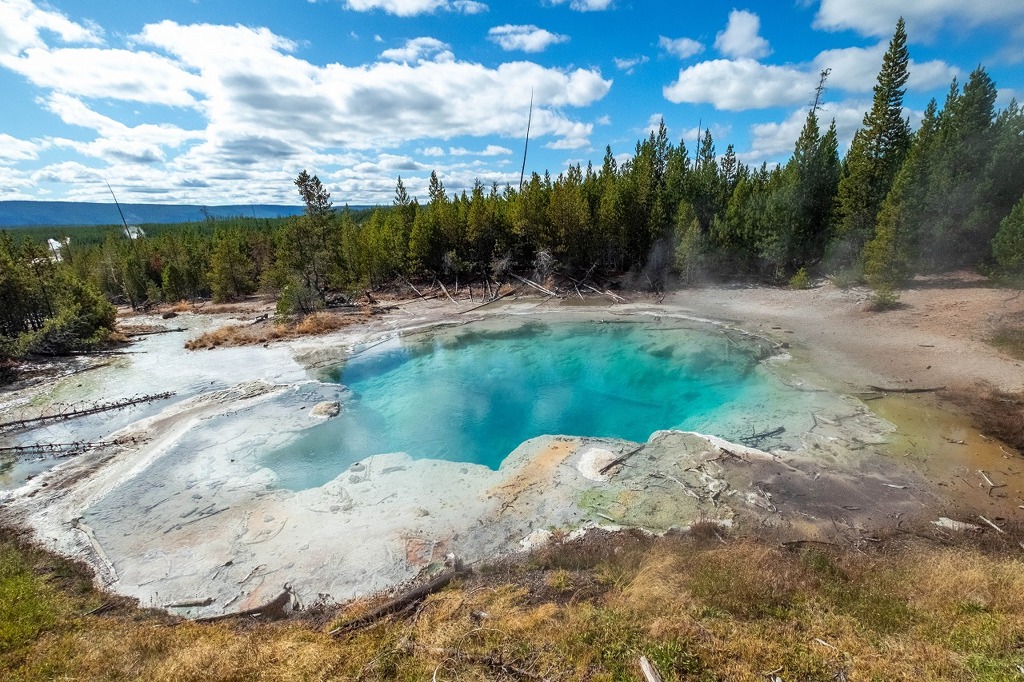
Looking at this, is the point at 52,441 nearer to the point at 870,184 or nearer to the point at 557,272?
the point at 557,272

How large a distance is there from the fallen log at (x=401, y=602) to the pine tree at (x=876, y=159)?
1535 inches

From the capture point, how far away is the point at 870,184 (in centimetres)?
3428

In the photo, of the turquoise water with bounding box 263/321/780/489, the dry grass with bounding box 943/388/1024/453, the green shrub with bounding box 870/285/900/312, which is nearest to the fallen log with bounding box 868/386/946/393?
the dry grass with bounding box 943/388/1024/453

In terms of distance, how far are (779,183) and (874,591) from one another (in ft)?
136

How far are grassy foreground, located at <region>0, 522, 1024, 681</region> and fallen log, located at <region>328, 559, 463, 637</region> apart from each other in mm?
245

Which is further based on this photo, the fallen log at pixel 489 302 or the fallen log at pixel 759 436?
the fallen log at pixel 489 302

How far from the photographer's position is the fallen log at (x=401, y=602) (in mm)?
8281

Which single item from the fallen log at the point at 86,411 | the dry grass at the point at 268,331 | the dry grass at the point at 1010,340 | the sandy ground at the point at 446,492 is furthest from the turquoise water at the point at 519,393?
the dry grass at the point at 1010,340

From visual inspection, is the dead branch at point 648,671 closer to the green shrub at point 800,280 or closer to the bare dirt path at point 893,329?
the bare dirt path at point 893,329

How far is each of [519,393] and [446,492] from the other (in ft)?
30.0

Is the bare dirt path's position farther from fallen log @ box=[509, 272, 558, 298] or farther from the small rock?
the small rock

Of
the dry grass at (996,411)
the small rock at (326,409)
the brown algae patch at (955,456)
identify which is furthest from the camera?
the small rock at (326,409)

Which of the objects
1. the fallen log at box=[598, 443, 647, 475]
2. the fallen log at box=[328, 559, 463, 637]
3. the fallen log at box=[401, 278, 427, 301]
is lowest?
the fallen log at box=[328, 559, 463, 637]

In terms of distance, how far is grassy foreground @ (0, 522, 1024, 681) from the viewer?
6.61 m
